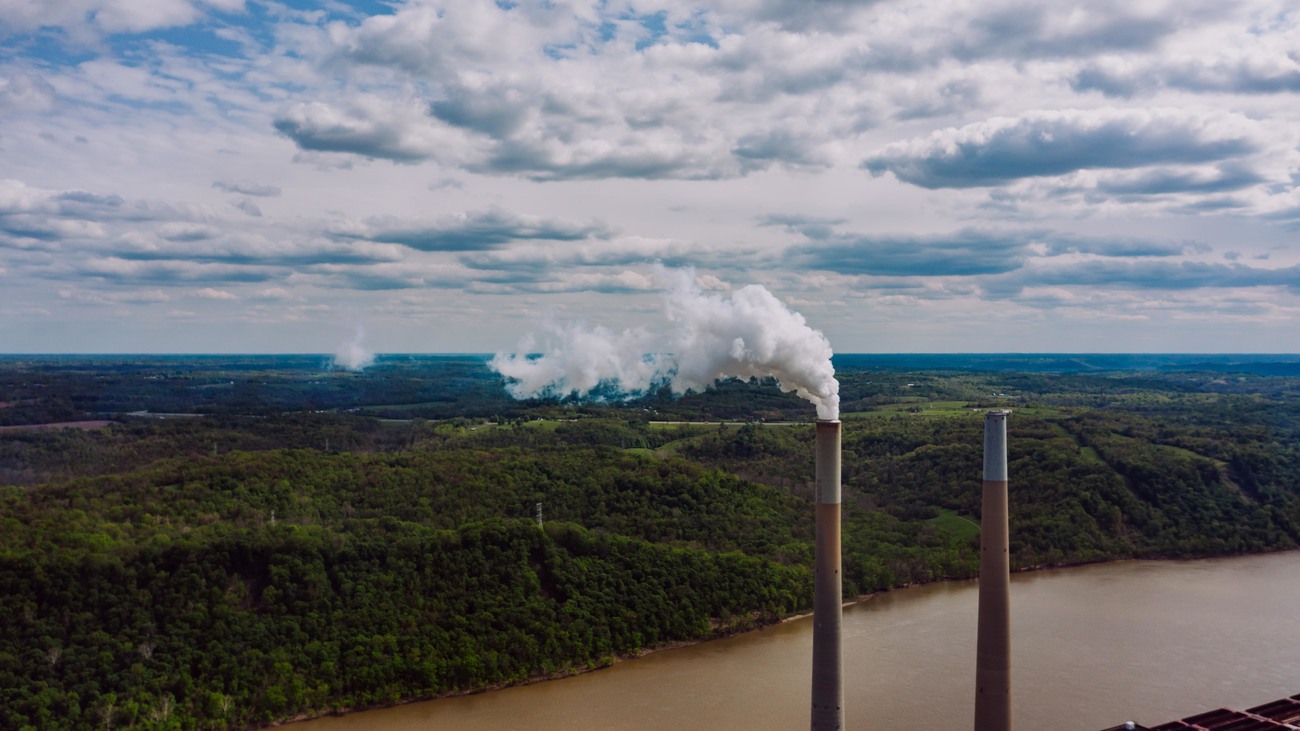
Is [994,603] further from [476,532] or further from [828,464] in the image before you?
[476,532]

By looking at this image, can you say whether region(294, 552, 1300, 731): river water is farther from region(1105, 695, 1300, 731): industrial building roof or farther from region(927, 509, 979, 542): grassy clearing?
region(927, 509, 979, 542): grassy clearing

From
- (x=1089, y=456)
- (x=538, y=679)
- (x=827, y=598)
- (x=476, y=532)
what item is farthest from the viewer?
(x=1089, y=456)

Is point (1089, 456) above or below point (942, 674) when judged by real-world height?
above

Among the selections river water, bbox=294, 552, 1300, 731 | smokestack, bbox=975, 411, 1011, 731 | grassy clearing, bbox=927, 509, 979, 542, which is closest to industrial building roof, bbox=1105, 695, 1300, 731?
smokestack, bbox=975, 411, 1011, 731

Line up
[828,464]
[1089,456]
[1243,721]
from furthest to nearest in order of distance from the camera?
1. [1089,456]
2. [828,464]
3. [1243,721]

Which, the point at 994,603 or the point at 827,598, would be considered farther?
the point at 994,603

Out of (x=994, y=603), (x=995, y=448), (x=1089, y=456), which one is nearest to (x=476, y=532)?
(x=994, y=603)

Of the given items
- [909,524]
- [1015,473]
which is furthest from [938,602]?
[1015,473]

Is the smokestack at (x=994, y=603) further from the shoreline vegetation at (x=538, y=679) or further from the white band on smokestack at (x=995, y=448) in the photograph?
the shoreline vegetation at (x=538, y=679)
